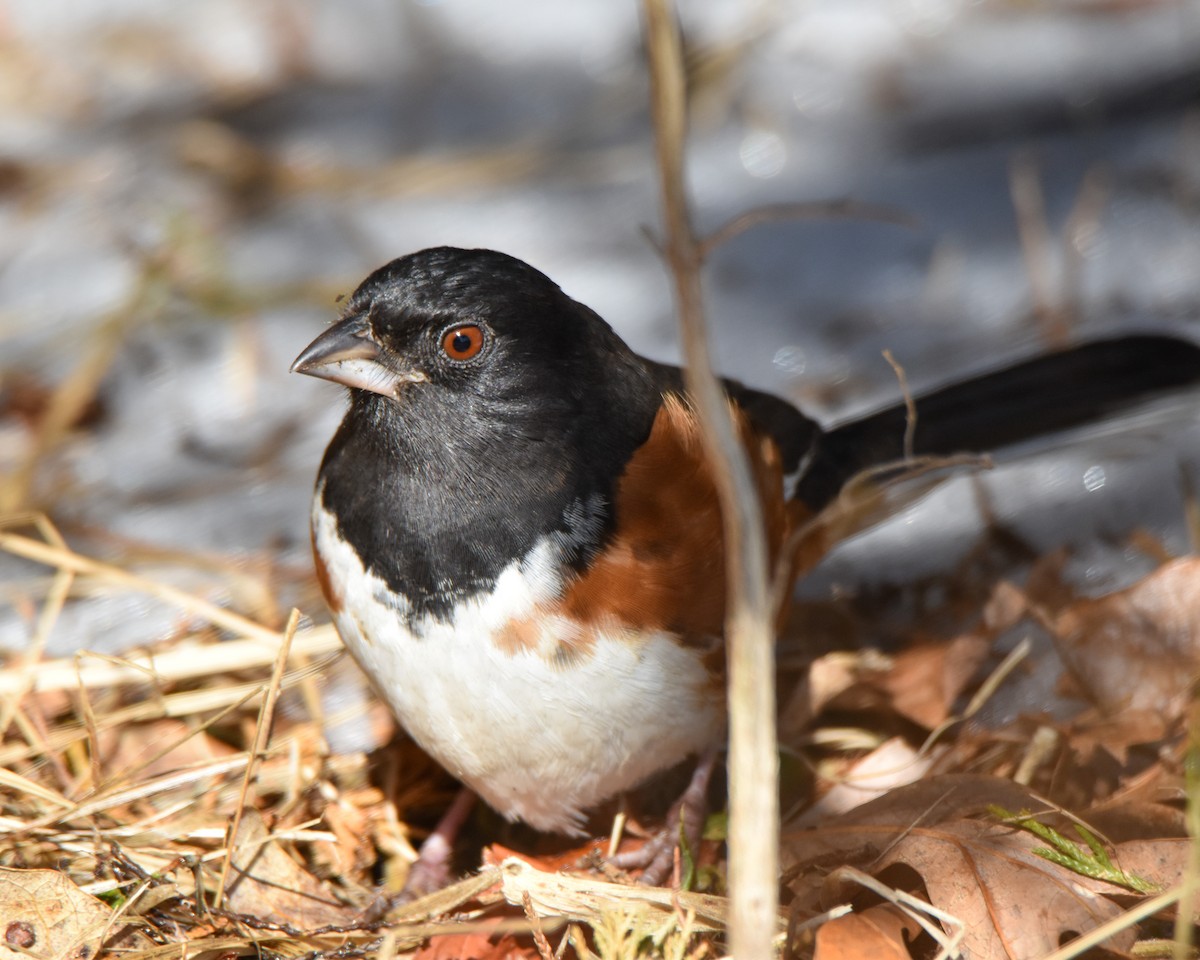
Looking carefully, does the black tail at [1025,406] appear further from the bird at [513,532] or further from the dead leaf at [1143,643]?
the bird at [513,532]

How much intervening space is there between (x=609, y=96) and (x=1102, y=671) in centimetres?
228

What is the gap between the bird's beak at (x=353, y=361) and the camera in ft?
5.43

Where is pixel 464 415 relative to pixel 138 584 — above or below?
above

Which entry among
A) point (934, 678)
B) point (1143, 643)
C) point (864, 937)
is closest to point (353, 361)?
point (864, 937)

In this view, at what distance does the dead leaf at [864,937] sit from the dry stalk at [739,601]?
1.33 feet

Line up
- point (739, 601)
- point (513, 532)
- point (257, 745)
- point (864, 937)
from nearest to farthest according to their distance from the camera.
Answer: point (739, 601), point (864, 937), point (513, 532), point (257, 745)

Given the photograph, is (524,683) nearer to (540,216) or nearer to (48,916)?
(48,916)

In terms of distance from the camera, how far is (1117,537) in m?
2.38

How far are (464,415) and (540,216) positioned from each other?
68.9 inches

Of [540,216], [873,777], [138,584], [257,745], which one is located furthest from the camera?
[540,216]

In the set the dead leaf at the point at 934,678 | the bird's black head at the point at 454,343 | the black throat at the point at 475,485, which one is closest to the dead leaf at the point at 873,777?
the dead leaf at the point at 934,678

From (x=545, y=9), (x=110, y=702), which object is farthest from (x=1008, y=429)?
(x=545, y=9)

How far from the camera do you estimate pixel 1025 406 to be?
2215 mm

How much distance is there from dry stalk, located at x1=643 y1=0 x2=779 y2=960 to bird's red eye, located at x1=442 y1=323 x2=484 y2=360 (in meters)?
0.53
